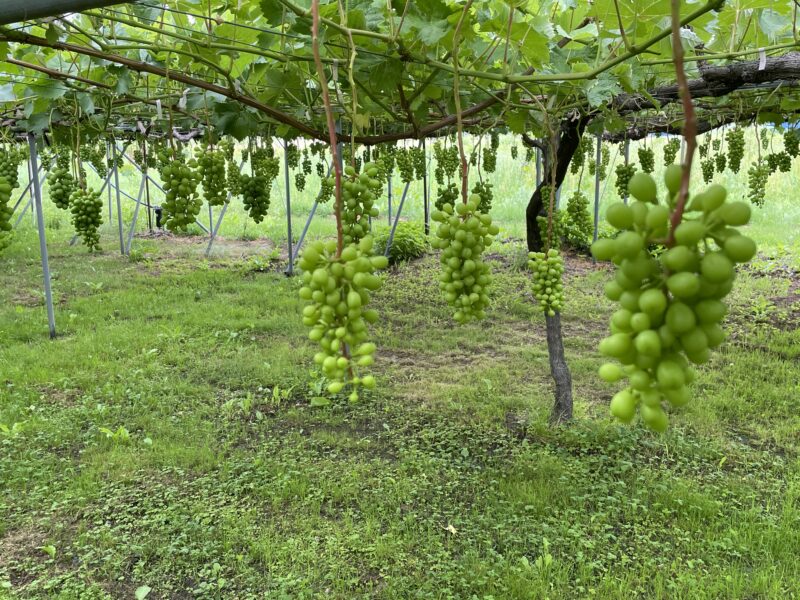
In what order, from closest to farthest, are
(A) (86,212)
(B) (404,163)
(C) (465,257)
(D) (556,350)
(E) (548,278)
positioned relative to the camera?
(C) (465,257), (E) (548,278), (A) (86,212), (D) (556,350), (B) (404,163)

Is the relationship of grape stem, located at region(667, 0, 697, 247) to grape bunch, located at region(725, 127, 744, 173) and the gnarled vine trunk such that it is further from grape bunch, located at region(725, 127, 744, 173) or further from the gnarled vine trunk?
grape bunch, located at region(725, 127, 744, 173)

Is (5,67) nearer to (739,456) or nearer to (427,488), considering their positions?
(427,488)

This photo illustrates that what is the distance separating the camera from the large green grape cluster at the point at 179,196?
2377 mm

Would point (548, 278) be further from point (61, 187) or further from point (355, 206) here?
point (61, 187)

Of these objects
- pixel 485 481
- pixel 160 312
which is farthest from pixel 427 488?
pixel 160 312

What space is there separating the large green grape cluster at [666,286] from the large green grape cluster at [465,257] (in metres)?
0.66

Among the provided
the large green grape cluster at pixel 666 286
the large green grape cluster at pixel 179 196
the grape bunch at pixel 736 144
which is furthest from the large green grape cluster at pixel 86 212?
the grape bunch at pixel 736 144

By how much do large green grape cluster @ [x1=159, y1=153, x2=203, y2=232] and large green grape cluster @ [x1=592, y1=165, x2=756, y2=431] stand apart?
196 centimetres

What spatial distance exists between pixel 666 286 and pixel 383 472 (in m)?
3.57

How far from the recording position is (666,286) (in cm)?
68

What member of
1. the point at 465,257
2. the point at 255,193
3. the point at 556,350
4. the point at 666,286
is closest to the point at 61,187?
the point at 255,193

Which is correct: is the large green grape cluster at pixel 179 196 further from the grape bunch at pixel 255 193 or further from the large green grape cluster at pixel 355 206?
the large green grape cluster at pixel 355 206

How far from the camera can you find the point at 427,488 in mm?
3885

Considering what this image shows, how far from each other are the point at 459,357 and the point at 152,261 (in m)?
6.36
